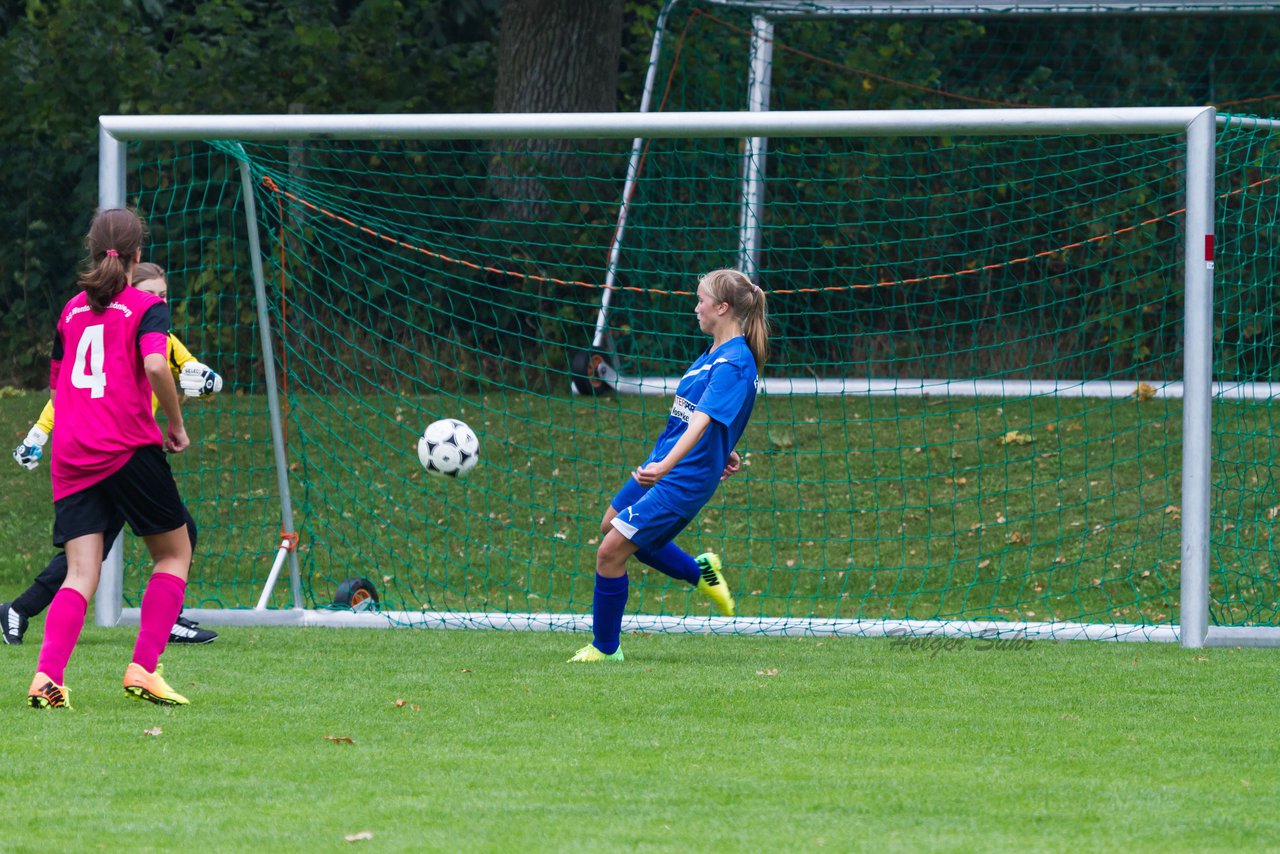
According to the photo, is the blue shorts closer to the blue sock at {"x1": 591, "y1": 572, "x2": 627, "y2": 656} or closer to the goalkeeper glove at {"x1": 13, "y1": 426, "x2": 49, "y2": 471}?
the blue sock at {"x1": 591, "y1": 572, "x2": 627, "y2": 656}

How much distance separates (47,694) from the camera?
5.38 meters

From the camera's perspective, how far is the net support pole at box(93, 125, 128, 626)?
7.66 m

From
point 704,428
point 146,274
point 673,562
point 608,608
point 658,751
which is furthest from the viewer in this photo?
point 673,562

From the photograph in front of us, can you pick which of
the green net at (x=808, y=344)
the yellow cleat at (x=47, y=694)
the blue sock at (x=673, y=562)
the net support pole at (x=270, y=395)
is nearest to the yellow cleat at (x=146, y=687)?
the yellow cleat at (x=47, y=694)

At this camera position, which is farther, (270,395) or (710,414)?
(270,395)

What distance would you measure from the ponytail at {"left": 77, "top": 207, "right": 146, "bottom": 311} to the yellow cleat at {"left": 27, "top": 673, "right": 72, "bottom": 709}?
121 cm

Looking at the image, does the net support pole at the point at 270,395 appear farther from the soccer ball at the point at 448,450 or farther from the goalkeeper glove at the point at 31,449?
the goalkeeper glove at the point at 31,449

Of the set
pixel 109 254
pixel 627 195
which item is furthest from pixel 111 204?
pixel 627 195

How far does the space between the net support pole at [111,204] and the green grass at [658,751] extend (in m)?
0.79

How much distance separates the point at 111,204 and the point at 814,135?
3.18 m

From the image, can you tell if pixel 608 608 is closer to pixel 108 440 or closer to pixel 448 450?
pixel 448 450

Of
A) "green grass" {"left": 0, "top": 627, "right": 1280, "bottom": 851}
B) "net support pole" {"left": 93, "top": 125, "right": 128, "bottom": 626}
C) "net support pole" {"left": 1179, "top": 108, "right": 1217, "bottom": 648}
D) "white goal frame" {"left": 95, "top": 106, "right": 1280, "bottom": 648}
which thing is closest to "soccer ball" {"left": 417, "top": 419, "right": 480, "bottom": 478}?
"white goal frame" {"left": 95, "top": 106, "right": 1280, "bottom": 648}

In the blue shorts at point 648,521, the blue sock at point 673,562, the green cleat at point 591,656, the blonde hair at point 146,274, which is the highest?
the blonde hair at point 146,274

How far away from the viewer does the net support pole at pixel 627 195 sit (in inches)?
406
